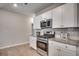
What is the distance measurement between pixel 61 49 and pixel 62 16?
3.32ft

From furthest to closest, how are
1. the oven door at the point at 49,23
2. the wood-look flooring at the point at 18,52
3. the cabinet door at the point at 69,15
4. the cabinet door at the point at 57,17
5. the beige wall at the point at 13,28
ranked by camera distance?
1. the beige wall at the point at 13,28
2. the wood-look flooring at the point at 18,52
3. the oven door at the point at 49,23
4. the cabinet door at the point at 57,17
5. the cabinet door at the point at 69,15

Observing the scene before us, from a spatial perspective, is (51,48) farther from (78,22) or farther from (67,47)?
(78,22)

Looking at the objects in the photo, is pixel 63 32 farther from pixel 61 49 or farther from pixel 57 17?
pixel 61 49

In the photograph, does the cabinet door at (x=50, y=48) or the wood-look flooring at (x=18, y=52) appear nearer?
the cabinet door at (x=50, y=48)

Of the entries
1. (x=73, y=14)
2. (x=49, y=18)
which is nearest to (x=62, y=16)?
(x=73, y=14)

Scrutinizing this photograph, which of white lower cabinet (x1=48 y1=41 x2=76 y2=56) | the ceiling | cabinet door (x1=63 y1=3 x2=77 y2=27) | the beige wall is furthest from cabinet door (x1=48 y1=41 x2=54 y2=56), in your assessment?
the beige wall

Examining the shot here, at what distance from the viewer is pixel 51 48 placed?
239cm

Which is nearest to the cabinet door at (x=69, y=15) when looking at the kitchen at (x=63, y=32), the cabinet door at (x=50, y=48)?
the kitchen at (x=63, y=32)

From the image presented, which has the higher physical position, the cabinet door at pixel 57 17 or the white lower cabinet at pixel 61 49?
the cabinet door at pixel 57 17

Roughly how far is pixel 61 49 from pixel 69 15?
38.2 inches

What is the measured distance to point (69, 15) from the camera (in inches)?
83.3

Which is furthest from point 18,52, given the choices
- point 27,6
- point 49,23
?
point 27,6

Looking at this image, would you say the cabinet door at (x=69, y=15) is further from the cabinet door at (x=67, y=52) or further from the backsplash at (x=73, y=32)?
the cabinet door at (x=67, y=52)

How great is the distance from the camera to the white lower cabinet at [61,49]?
1.73m
